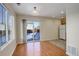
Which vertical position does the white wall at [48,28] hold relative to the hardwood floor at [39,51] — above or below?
above

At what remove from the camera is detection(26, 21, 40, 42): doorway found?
9.07 metres

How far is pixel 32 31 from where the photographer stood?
9.27 meters

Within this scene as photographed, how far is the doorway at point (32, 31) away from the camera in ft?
29.8

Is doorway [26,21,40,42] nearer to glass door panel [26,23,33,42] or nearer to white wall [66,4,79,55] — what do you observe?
glass door panel [26,23,33,42]

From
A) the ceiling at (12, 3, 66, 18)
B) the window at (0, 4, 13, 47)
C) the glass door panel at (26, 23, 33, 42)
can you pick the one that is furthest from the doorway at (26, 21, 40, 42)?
the window at (0, 4, 13, 47)

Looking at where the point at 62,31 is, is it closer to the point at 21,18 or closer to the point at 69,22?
the point at 21,18

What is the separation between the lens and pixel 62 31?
9.65 m

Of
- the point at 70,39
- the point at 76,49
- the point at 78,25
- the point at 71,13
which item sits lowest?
the point at 76,49

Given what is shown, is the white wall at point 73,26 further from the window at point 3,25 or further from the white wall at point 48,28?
the white wall at point 48,28

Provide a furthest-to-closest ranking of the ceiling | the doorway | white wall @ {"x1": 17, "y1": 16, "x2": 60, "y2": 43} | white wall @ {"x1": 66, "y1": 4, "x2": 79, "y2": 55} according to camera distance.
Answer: white wall @ {"x1": 17, "y1": 16, "x2": 60, "y2": 43} < the doorway < the ceiling < white wall @ {"x1": 66, "y1": 4, "x2": 79, "y2": 55}

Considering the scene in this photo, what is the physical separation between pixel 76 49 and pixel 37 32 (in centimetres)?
577

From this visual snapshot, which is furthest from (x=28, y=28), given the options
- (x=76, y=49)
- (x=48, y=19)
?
(x=76, y=49)

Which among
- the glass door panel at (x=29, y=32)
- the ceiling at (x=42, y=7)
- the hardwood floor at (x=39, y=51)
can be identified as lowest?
the hardwood floor at (x=39, y=51)

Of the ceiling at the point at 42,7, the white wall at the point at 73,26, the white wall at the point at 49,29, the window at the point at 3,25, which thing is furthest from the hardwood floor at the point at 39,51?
the white wall at the point at 49,29
